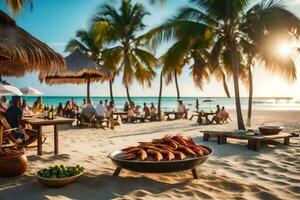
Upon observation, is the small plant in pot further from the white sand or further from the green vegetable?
the green vegetable

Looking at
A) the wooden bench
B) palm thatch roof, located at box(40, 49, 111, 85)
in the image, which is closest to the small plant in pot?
the wooden bench

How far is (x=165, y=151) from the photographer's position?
5055 millimetres

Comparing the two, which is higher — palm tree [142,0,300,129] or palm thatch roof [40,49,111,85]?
palm tree [142,0,300,129]

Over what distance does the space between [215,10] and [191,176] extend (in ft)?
22.4

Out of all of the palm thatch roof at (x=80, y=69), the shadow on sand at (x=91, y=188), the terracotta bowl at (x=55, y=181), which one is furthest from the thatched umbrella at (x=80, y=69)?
the terracotta bowl at (x=55, y=181)

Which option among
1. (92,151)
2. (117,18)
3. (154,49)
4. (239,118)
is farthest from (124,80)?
(92,151)

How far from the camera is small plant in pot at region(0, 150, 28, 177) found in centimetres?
502

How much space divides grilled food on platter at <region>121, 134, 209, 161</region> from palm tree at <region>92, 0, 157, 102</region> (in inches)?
558

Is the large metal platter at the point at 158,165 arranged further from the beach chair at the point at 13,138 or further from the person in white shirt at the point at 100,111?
the person in white shirt at the point at 100,111

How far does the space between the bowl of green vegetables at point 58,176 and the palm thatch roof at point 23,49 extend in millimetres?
2150

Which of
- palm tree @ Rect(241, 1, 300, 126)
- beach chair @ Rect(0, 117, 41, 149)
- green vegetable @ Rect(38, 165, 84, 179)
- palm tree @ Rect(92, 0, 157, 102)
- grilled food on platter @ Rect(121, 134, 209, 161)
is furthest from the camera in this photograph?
palm tree @ Rect(92, 0, 157, 102)

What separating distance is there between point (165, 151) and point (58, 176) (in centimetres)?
167

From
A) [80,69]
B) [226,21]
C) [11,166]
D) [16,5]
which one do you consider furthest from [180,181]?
[80,69]

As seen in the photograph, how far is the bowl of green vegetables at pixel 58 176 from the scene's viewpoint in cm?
458
